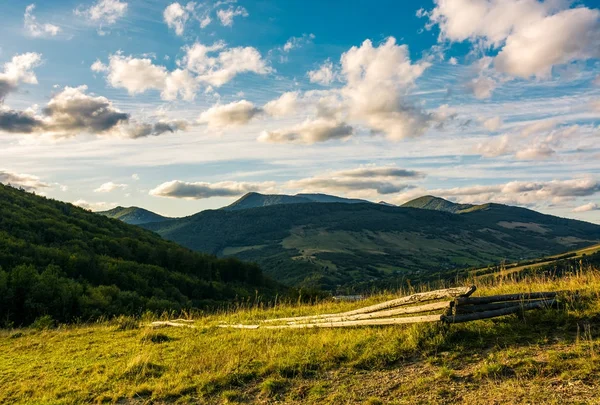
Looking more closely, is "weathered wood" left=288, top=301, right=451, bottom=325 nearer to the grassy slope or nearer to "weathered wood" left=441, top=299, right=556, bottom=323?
"weathered wood" left=441, top=299, right=556, bottom=323

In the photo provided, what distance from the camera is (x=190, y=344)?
1366 cm

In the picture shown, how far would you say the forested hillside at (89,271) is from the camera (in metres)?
29.7

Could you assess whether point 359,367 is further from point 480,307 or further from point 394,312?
point 480,307

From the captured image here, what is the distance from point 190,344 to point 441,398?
9135 millimetres

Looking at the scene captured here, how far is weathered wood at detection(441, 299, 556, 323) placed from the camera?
10.0 m

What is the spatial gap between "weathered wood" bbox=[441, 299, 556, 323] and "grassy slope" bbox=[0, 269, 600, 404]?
21 cm

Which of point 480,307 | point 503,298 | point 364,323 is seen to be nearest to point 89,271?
point 364,323

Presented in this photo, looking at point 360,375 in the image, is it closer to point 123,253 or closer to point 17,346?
point 17,346

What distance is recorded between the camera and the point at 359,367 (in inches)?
369

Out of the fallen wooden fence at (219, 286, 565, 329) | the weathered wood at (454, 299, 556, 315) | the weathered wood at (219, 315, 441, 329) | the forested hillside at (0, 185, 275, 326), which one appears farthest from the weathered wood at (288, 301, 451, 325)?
the forested hillside at (0, 185, 275, 326)

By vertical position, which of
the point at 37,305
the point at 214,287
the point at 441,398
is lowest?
the point at 214,287

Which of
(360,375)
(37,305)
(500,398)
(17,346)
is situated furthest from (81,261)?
(500,398)

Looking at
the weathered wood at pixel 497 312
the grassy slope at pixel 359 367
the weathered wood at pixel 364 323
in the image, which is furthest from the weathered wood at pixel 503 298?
the weathered wood at pixel 364 323

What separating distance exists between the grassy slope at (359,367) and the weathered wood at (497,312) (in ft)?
0.70
